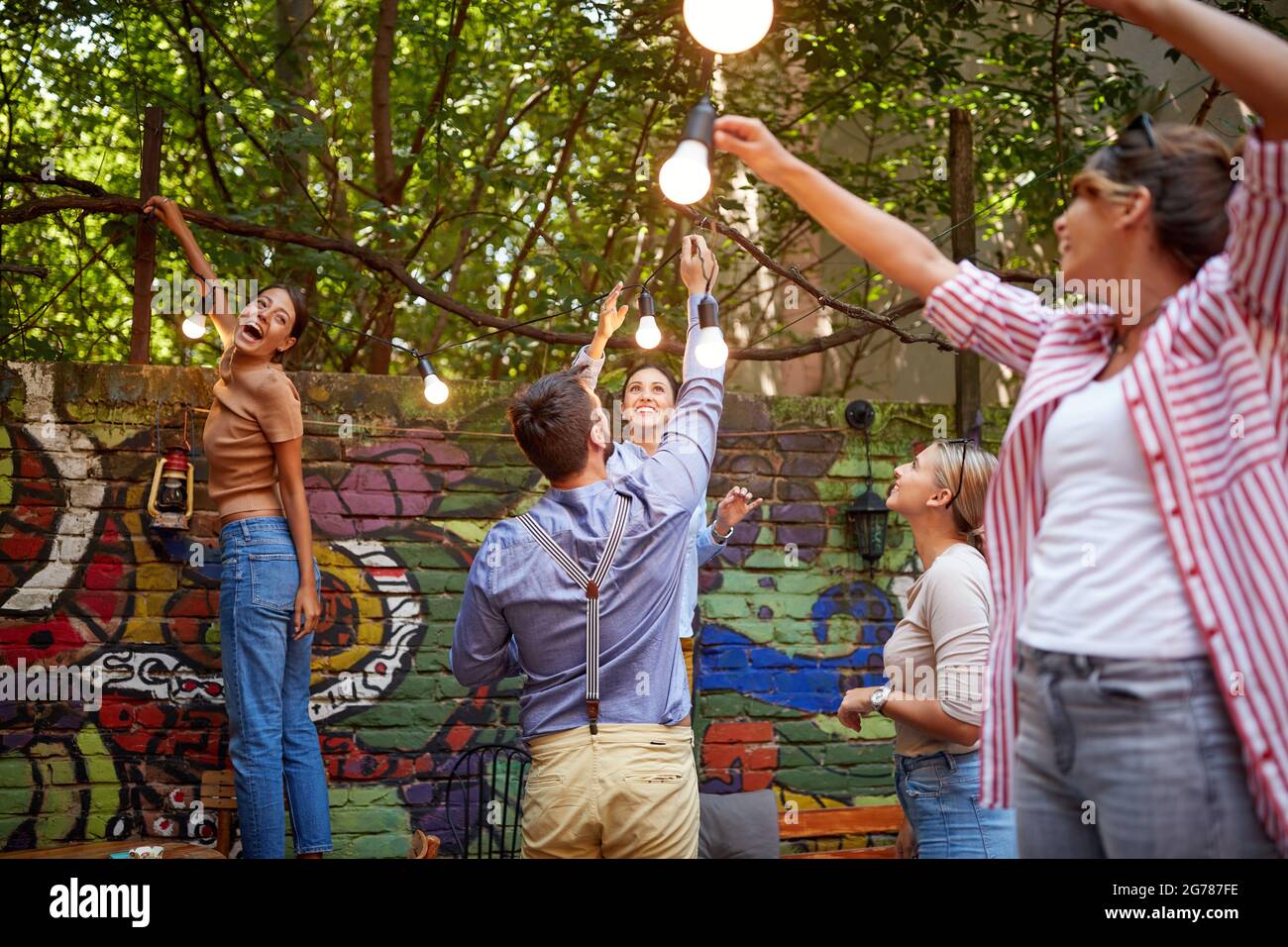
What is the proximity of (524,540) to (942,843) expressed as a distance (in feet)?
4.51

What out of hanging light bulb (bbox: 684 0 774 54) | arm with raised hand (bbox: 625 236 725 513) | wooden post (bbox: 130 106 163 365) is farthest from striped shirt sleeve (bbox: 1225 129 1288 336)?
wooden post (bbox: 130 106 163 365)

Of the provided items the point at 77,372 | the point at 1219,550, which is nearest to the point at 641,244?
the point at 77,372

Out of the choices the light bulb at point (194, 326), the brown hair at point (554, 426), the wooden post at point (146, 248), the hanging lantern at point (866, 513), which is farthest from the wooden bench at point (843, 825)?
the wooden post at point (146, 248)

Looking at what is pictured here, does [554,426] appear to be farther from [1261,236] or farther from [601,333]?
[1261,236]

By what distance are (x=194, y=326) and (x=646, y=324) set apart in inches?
74.6

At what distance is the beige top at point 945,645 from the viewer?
292 centimetres

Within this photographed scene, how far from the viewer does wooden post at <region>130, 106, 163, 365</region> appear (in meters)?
5.15

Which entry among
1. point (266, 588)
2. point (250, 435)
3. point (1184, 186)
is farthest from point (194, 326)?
point (1184, 186)

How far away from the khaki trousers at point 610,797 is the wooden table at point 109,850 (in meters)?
1.93

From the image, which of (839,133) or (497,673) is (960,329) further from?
(839,133)

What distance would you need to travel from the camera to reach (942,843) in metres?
2.96

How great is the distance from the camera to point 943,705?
2.92 meters
